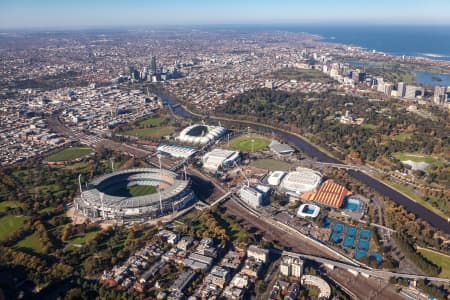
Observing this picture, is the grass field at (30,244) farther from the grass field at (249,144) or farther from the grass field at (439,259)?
A: the grass field at (439,259)

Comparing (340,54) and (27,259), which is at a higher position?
(340,54)

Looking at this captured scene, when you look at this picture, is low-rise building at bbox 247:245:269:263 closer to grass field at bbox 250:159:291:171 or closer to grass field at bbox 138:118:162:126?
grass field at bbox 250:159:291:171

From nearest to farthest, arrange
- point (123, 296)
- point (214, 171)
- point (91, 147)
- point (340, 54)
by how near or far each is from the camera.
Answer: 1. point (123, 296)
2. point (214, 171)
3. point (91, 147)
4. point (340, 54)

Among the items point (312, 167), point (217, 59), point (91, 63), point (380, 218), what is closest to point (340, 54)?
point (217, 59)

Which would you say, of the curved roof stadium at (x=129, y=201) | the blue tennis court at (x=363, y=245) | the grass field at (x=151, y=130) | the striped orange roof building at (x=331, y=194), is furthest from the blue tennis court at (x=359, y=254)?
the grass field at (x=151, y=130)

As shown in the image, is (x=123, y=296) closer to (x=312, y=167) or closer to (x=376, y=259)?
(x=376, y=259)
